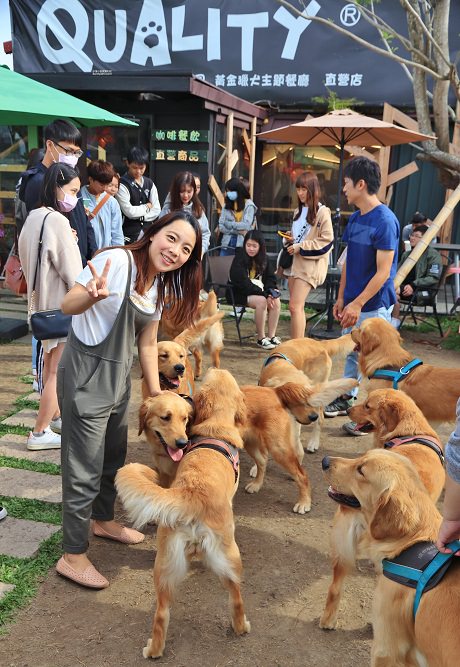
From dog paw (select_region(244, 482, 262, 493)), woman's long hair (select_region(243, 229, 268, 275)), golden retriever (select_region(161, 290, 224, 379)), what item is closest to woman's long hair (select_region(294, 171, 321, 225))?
woman's long hair (select_region(243, 229, 268, 275))

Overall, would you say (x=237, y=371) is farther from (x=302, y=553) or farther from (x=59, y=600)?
(x=59, y=600)

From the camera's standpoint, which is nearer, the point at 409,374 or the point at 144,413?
the point at 144,413

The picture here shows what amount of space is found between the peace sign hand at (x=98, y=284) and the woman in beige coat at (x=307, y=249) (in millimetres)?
4214

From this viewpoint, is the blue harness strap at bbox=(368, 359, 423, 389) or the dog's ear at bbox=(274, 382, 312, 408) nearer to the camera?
the dog's ear at bbox=(274, 382, 312, 408)

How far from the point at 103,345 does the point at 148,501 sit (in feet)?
2.70

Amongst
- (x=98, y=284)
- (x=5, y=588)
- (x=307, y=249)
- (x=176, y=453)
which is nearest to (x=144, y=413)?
(x=176, y=453)

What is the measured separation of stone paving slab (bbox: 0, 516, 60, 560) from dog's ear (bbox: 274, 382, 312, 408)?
1.68 metres

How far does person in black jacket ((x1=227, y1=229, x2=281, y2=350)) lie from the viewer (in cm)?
772

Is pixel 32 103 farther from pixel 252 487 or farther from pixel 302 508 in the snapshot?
pixel 302 508

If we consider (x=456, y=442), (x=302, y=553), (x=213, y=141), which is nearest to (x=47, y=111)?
(x=302, y=553)

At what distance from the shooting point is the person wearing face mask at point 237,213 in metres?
9.63

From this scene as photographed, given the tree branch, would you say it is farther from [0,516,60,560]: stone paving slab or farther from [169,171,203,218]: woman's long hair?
[0,516,60,560]: stone paving slab

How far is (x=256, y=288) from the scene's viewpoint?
774 cm

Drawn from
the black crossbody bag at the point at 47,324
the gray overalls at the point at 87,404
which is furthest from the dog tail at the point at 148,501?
the black crossbody bag at the point at 47,324
